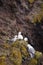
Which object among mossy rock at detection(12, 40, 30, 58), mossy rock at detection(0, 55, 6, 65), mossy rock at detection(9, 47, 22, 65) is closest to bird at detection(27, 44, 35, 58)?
mossy rock at detection(12, 40, 30, 58)

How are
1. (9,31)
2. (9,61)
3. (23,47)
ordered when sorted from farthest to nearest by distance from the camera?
→ (9,31)
(23,47)
(9,61)

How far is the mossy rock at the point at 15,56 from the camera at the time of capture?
6.05 meters

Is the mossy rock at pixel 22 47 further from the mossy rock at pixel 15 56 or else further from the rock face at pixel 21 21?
the rock face at pixel 21 21

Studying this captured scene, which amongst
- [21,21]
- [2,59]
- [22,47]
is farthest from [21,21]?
[2,59]

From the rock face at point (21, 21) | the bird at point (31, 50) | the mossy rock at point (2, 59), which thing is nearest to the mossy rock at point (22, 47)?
the bird at point (31, 50)

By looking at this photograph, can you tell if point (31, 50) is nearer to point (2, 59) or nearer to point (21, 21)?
point (2, 59)

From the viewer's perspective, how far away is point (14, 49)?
637cm

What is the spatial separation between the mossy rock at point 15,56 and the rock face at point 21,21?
816mm

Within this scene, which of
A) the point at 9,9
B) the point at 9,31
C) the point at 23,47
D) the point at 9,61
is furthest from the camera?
the point at 9,9

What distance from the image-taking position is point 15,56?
20.2ft

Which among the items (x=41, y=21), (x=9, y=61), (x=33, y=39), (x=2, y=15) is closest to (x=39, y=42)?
(x=33, y=39)

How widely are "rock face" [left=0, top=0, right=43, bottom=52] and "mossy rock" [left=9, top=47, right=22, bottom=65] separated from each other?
32.1 inches

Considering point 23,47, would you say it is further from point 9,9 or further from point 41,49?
point 9,9

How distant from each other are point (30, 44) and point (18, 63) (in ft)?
4.77
